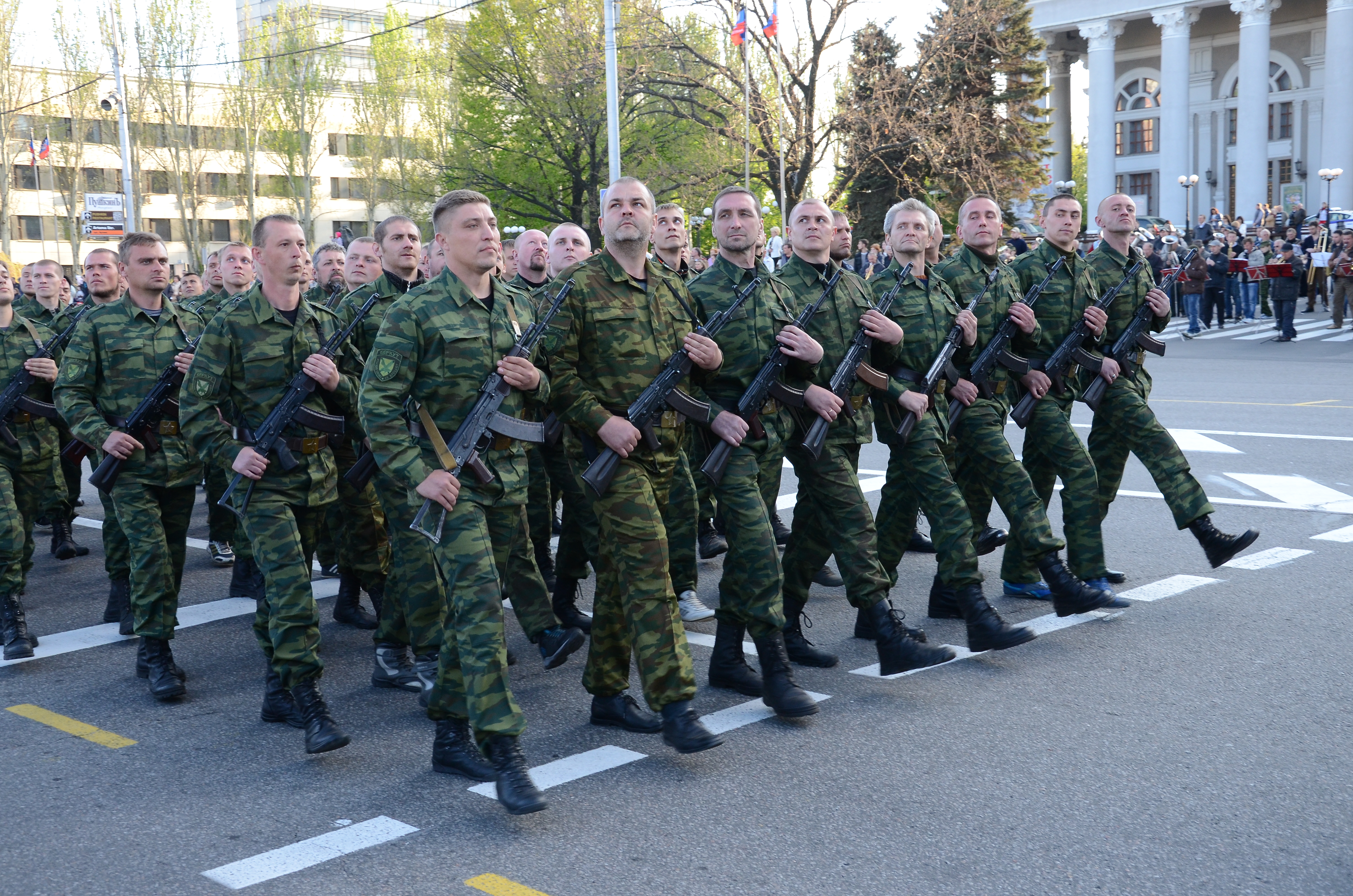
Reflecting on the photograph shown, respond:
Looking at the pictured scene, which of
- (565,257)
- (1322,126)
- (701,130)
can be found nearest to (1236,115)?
(1322,126)

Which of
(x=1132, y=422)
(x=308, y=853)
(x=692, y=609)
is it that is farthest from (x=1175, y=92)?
(x=308, y=853)

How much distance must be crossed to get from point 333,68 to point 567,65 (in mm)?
35458

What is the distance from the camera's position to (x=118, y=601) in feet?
25.0

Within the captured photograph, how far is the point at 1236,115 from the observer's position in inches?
2397

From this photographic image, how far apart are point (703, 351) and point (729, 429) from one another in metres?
0.45

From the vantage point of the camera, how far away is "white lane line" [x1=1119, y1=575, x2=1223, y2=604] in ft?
23.8

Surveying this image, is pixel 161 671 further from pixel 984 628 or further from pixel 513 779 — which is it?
pixel 984 628

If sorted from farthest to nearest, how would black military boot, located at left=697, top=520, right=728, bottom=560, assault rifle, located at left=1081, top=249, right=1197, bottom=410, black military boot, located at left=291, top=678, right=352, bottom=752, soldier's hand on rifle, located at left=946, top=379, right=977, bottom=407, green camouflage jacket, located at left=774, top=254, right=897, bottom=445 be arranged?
black military boot, located at left=697, top=520, right=728, bottom=560
assault rifle, located at left=1081, top=249, right=1197, bottom=410
soldier's hand on rifle, located at left=946, top=379, right=977, bottom=407
green camouflage jacket, located at left=774, top=254, right=897, bottom=445
black military boot, located at left=291, top=678, right=352, bottom=752

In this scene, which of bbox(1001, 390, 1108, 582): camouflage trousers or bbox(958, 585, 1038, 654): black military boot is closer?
bbox(958, 585, 1038, 654): black military boot

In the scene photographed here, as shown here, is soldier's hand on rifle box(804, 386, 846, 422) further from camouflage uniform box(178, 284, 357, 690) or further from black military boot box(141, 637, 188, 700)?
black military boot box(141, 637, 188, 700)

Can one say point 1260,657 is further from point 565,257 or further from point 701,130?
point 701,130

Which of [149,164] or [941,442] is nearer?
[941,442]

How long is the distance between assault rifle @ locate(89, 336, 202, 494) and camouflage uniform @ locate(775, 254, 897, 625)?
2.96 m

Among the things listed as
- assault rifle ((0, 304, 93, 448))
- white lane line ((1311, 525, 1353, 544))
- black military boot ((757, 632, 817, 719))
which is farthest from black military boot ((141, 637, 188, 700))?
white lane line ((1311, 525, 1353, 544))
